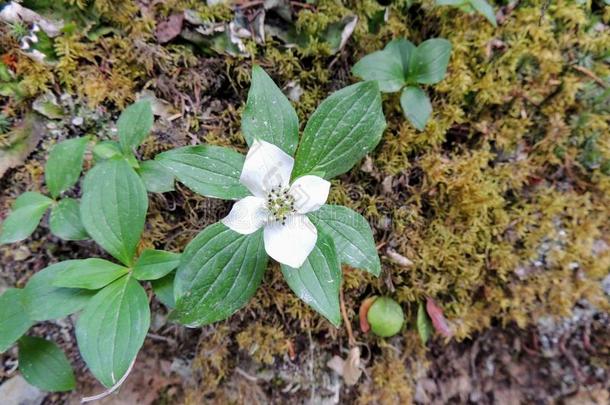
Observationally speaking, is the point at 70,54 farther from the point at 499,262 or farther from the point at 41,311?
the point at 499,262

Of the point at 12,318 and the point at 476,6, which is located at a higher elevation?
the point at 476,6

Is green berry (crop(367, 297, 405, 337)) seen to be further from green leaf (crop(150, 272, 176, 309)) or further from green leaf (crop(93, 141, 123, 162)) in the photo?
green leaf (crop(93, 141, 123, 162))

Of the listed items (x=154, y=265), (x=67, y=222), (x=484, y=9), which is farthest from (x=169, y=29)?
(x=484, y=9)

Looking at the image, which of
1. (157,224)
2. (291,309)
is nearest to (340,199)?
(291,309)

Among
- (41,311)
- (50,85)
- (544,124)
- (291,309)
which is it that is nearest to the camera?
(41,311)

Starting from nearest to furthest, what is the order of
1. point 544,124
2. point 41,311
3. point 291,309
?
point 41,311 → point 291,309 → point 544,124

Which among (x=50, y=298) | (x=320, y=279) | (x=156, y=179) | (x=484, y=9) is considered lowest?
(x=50, y=298)

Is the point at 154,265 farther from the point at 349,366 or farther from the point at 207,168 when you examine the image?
the point at 349,366
